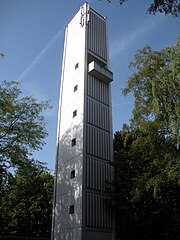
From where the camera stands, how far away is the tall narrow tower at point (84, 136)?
18.4 m

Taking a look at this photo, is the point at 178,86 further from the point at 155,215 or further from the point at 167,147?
the point at 155,215

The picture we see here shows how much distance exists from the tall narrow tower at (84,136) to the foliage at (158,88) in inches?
269

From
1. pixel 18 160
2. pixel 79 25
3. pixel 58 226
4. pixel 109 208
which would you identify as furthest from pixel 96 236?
pixel 79 25

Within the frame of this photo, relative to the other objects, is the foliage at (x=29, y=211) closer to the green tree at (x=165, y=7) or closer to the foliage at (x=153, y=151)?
the foliage at (x=153, y=151)

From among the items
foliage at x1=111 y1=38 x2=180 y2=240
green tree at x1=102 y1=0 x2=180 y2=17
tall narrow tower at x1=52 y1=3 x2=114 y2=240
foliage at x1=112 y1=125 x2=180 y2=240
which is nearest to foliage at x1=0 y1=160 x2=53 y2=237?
tall narrow tower at x1=52 y1=3 x2=114 y2=240

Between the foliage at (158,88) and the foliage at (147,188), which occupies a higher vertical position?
the foliage at (158,88)

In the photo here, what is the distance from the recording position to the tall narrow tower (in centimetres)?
1838

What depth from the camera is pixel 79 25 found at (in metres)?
27.4

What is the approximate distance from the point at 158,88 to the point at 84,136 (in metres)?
8.60

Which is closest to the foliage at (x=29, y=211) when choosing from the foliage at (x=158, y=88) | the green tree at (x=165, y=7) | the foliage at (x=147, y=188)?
the foliage at (x=147, y=188)

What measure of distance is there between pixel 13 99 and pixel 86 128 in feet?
20.3

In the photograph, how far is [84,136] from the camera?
2055 cm

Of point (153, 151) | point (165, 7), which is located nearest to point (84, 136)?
point (153, 151)

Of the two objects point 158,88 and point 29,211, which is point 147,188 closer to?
point 158,88
